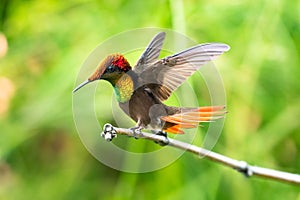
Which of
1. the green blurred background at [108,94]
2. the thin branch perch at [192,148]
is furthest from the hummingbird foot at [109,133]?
the green blurred background at [108,94]

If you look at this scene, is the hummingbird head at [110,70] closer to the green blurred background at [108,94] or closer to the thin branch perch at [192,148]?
the thin branch perch at [192,148]

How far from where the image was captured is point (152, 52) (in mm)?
243

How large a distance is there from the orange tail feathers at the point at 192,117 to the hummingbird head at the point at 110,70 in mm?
26

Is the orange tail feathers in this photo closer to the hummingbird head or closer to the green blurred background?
the hummingbird head

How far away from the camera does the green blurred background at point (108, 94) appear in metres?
0.67

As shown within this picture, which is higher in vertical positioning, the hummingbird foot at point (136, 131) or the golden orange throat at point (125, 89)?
the golden orange throat at point (125, 89)

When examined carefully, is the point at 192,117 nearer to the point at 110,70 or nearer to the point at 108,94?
the point at 110,70

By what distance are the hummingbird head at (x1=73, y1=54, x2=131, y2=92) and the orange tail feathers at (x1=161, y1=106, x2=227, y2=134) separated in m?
0.03

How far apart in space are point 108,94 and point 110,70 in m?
0.42

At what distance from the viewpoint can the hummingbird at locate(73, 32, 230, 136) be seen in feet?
0.70

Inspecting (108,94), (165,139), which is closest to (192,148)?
(165,139)

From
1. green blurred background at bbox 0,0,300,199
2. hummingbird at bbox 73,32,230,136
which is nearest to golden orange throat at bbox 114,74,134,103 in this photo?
hummingbird at bbox 73,32,230,136

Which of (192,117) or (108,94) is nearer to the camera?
(192,117)

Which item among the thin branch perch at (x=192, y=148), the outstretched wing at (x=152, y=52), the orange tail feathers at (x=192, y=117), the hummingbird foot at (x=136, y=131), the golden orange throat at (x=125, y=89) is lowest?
the thin branch perch at (x=192, y=148)
